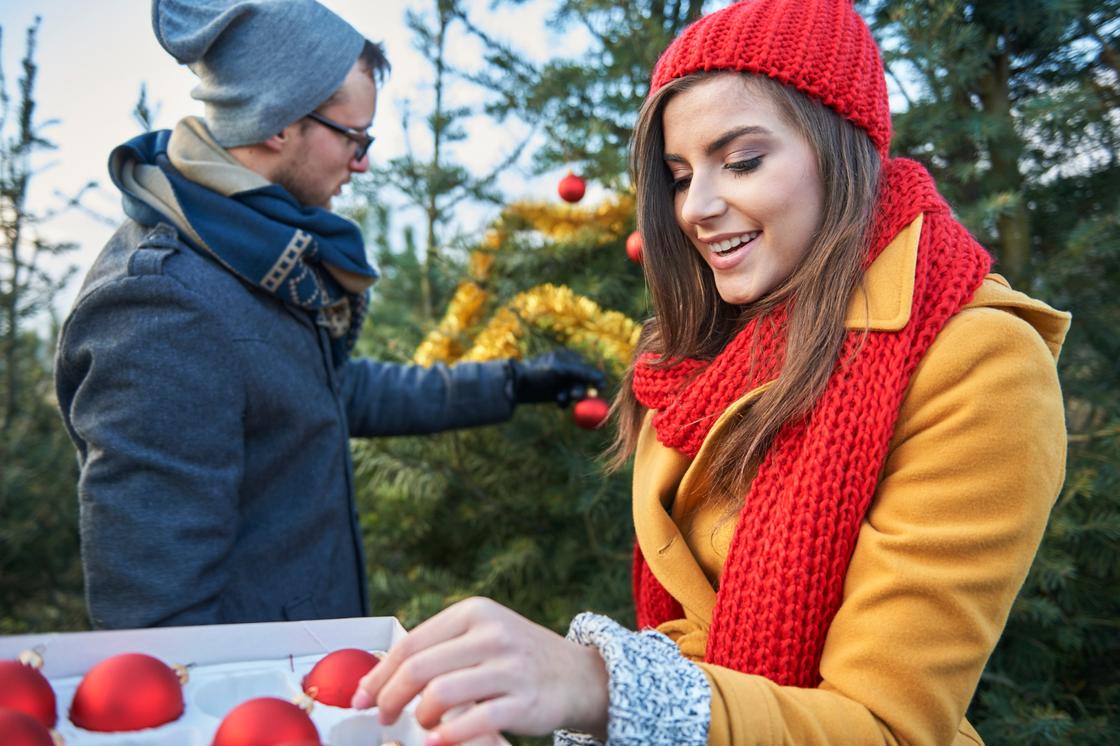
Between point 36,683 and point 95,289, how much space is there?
1.12m

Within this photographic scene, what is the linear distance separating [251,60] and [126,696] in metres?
1.66

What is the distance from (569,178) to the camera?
212 centimetres

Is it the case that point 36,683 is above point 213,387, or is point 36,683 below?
A: below

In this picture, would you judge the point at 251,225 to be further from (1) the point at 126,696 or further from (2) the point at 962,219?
(2) the point at 962,219

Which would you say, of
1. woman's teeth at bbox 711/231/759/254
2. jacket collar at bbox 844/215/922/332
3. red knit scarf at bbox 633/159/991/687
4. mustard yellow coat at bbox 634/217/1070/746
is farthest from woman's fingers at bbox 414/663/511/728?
woman's teeth at bbox 711/231/759/254

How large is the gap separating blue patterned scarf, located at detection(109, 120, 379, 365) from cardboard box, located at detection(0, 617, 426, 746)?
110cm

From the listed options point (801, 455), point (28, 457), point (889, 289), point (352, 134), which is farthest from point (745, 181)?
point (28, 457)

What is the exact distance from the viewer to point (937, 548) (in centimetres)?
103

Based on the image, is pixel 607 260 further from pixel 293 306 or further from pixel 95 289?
pixel 95 289

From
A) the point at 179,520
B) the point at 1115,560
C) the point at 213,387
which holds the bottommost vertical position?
the point at 1115,560

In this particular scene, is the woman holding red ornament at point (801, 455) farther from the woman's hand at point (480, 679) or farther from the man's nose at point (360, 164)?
the man's nose at point (360, 164)

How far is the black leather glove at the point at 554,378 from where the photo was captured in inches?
85.0

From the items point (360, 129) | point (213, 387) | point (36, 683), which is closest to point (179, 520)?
point (213, 387)

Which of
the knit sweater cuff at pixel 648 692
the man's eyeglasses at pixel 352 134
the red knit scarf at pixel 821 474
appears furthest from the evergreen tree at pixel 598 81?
the knit sweater cuff at pixel 648 692
